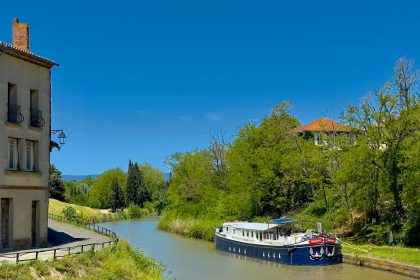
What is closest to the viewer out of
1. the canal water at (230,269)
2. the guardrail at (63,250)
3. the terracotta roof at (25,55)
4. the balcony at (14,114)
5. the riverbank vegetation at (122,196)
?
the guardrail at (63,250)

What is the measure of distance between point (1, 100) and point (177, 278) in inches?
627

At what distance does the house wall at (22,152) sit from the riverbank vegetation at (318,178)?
25.8 meters

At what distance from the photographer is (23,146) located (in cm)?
3044

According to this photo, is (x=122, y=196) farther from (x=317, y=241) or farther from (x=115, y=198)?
(x=317, y=241)

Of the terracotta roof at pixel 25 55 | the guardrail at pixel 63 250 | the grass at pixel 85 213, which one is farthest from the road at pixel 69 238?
the grass at pixel 85 213

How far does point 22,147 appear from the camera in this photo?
99.7 feet

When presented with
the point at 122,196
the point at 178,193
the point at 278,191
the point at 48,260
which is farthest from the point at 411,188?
the point at 122,196

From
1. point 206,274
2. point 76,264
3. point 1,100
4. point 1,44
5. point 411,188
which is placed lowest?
point 206,274

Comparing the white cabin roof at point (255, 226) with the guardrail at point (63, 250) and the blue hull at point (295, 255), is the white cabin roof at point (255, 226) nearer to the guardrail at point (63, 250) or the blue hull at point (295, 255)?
the blue hull at point (295, 255)

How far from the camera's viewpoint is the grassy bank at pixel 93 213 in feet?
272

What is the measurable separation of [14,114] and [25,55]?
3.29m

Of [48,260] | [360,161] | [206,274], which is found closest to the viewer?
[48,260]

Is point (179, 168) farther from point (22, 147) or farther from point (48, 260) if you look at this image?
point (48, 260)

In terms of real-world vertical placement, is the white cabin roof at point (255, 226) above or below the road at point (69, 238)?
below
